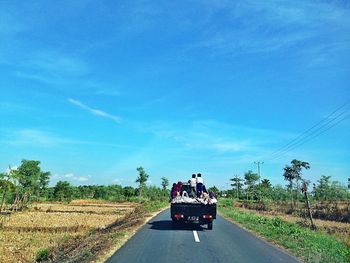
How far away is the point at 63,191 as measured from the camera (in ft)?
290

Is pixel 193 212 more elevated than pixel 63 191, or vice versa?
pixel 63 191

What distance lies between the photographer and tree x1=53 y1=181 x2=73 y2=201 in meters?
87.8

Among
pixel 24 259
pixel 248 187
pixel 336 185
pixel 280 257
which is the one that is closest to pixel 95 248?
pixel 24 259

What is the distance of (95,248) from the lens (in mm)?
13406

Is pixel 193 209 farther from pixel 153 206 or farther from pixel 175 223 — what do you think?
pixel 153 206

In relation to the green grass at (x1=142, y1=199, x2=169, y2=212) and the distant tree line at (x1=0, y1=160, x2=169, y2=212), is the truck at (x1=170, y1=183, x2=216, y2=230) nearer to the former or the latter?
the green grass at (x1=142, y1=199, x2=169, y2=212)

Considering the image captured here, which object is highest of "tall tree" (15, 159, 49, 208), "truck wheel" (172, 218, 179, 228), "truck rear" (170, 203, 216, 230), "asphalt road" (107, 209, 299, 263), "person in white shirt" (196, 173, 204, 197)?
"tall tree" (15, 159, 49, 208)

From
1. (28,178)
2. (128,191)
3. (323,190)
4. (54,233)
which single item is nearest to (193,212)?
(54,233)

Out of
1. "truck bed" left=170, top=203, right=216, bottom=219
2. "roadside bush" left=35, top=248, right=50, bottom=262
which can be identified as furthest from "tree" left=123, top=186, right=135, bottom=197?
"roadside bush" left=35, top=248, right=50, bottom=262

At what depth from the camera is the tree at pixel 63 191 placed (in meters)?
87.8

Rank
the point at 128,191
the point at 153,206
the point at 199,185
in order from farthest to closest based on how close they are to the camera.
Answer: the point at 128,191 < the point at 153,206 < the point at 199,185

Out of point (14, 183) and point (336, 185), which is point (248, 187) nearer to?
point (336, 185)

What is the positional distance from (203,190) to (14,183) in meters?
9.44

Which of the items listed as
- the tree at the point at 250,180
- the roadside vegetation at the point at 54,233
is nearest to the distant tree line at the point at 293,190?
the tree at the point at 250,180
